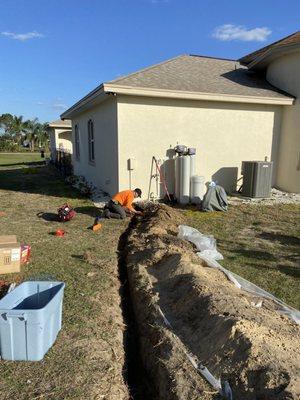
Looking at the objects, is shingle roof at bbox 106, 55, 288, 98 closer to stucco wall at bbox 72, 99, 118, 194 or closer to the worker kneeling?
stucco wall at bbox 72, 99, 118, 194

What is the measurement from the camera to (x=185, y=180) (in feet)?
32.9

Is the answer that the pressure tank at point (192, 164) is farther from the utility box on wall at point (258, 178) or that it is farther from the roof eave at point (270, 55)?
the roof eave at point (270, 55)

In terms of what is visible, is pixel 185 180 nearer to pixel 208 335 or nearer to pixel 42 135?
pixel 208 335

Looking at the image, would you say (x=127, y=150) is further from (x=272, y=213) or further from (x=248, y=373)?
(x=248, y=373)

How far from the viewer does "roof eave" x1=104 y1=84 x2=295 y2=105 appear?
30.4ft

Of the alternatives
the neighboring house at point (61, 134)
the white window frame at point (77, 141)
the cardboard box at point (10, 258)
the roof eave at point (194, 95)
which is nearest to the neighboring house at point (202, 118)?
the roof eave at point (194, 95)

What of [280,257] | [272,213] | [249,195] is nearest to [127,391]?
[280,257]

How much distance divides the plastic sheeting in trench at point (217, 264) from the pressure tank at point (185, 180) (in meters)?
3.40

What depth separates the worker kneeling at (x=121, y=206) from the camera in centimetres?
840

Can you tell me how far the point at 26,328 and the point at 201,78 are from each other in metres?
10.2

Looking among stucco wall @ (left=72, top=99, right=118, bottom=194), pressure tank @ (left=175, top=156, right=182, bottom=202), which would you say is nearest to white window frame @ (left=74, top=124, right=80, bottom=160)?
stucco wall @ (left=72, top=99, right=118, bottom=194)

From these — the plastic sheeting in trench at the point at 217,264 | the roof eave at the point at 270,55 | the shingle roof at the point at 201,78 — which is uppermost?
the roof eave at the point at 270,55

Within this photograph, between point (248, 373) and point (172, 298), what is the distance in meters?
1.62

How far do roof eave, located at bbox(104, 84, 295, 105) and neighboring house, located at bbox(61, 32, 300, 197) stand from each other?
3cm
